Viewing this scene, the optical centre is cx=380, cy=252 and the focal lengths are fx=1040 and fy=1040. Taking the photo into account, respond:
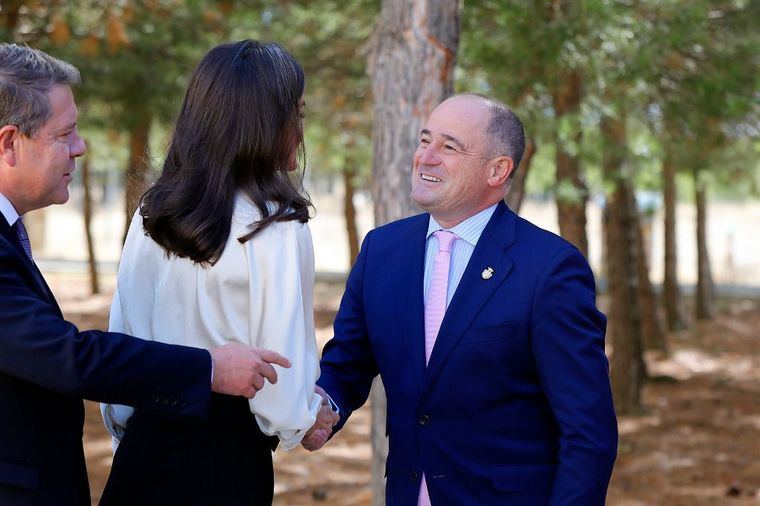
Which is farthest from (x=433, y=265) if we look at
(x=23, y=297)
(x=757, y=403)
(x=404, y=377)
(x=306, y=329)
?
(x=757, y=403)

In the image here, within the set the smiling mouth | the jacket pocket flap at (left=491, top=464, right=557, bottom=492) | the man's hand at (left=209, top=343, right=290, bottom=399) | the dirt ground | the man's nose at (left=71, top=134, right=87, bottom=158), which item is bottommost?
the dirt ground

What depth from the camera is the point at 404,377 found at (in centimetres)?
308

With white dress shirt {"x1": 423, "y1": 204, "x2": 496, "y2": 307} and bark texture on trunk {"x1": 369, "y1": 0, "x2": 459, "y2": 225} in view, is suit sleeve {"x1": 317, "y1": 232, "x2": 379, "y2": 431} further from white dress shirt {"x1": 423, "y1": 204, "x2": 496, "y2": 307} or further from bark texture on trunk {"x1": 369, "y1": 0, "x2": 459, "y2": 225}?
bark texture on trunk {"x1": 369, "y1": 0, "x2": 459, "y2": 225}

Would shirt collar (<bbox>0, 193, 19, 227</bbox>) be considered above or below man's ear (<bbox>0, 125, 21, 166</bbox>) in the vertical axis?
below

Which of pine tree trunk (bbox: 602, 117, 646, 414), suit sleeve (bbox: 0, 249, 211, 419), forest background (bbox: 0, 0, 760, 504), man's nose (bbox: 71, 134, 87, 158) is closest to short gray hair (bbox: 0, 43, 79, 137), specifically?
man's nose (bbox: 71, 134, 87, 158)

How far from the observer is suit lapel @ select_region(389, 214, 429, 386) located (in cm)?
307

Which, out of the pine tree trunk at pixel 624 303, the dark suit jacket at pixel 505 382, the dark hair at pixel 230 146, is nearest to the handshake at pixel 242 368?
the dark hair at pixel 230 146

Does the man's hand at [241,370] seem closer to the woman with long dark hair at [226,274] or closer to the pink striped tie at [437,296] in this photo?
the woman with long dark hair at [226,274]

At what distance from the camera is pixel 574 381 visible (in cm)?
284

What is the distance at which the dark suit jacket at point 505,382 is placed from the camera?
9.34ft

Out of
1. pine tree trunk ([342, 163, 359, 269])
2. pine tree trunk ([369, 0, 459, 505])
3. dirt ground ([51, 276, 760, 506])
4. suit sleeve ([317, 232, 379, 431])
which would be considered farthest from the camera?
pine tree trunk ([342, 163, 359, 269])

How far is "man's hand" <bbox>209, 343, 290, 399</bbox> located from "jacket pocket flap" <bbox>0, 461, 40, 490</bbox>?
1.49 feet

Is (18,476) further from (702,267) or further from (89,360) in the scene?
(702,267)

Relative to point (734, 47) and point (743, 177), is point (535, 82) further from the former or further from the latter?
point (743, 177)
